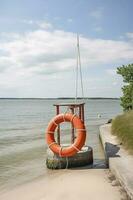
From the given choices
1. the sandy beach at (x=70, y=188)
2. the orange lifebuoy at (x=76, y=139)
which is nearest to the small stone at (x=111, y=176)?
the sandy beach at (x=70, y=188)

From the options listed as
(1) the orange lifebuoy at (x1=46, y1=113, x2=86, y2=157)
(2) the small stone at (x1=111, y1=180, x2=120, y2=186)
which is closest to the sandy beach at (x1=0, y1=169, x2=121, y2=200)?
(2) the small stone at (x1=111, y1=180, x2=120, y2=186)

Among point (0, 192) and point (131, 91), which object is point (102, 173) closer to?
point (0, 192)

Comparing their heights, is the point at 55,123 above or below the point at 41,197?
above

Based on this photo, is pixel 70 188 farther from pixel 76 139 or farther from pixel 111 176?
pixel 76 139

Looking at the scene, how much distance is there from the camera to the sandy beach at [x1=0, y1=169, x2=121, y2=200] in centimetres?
884

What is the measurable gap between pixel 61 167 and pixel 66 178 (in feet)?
4.67

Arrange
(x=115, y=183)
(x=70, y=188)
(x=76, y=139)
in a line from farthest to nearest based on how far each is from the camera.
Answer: (x=76, y=139) → (x=70, y=188) → (x=115, y=183)

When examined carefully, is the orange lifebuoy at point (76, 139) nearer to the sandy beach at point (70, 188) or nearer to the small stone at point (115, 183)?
the sandy beach at point (70, 188)

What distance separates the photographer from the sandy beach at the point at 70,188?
8.84m

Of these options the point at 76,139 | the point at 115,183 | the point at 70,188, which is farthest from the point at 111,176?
the point at 76,139

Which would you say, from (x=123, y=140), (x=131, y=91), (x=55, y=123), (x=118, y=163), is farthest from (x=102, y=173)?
(x=131, y=91)

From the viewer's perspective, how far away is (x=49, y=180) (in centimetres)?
1087

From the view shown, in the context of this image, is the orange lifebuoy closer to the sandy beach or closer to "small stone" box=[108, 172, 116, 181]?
the sandy beach

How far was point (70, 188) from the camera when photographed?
9.60m
